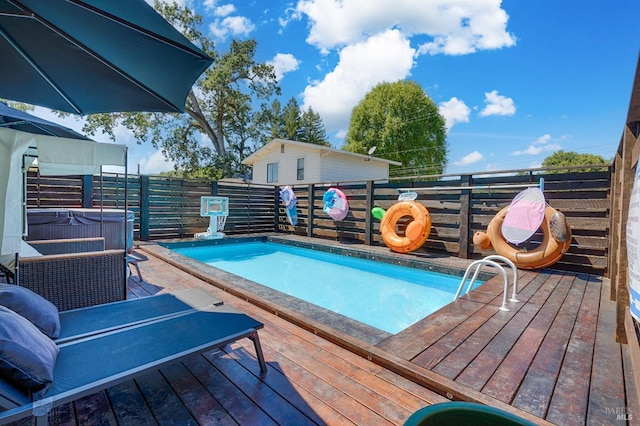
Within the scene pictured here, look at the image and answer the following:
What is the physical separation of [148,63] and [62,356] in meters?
2.00

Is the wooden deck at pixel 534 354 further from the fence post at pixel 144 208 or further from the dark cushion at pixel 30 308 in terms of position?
the fence post at pixel 144 208

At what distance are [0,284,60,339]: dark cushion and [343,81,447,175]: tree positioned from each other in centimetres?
2229

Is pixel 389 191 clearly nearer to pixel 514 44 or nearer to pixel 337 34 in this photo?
pixel 337 34

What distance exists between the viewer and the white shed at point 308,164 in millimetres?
12086

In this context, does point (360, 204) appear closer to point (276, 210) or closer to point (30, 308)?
point (276, 210)

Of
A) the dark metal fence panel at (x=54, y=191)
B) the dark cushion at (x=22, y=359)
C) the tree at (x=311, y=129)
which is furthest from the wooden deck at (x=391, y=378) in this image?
the tree at (x=311, y=129)

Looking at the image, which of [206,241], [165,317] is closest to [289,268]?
[206,241]

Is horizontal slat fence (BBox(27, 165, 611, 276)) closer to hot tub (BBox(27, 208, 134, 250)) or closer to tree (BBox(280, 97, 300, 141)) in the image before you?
hot tub (BBox(27, 208, 134, 250))

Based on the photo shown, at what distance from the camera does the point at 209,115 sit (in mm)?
17141

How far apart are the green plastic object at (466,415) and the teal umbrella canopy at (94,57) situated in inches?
91.5

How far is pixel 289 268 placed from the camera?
6582 millimetres

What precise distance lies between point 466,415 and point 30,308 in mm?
2190

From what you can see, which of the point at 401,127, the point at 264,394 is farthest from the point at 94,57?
the point at 401,127

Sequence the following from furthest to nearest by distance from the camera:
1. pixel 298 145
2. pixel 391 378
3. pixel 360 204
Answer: pixel 298 145, pixel 360 204, pixel 391 378
